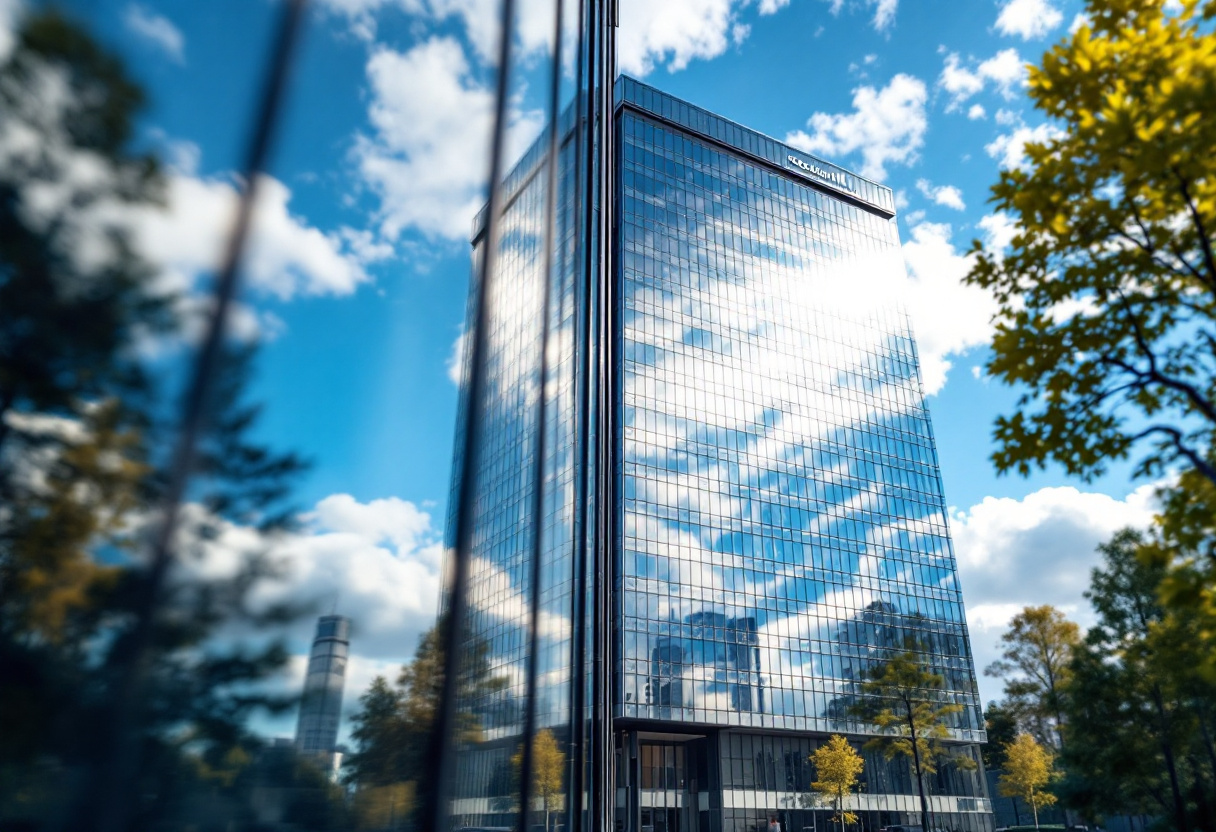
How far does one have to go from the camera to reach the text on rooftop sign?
191 ft

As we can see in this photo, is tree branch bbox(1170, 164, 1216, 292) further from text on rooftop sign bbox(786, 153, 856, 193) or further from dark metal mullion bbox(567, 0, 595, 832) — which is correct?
text on rooftop sign bbox(786, 153, 856, 193)

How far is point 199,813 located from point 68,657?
43 cm

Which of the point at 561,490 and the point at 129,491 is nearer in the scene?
the point at 129,491

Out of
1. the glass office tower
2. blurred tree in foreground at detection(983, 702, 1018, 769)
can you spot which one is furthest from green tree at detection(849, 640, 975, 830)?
blurred tree in foreground at detection(983, 702, 1018, 769)

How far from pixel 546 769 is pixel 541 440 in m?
2.19

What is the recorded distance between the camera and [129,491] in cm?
130

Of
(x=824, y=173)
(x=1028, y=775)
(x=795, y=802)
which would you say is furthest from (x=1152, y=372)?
(x=824, y=173)

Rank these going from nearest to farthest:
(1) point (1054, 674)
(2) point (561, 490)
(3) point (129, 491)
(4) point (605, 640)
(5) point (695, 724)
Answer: (3) point (129, 491)
(2) point (561, 490)
(4) point (605, 640)
(5) point (695, 724)
(1) point (1054, 674)

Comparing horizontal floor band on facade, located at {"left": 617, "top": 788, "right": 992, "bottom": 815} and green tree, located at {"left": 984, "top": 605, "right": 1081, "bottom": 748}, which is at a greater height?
green tree, located at {"left": 984, "top": 605, "right": 1081, "bottom": 748}

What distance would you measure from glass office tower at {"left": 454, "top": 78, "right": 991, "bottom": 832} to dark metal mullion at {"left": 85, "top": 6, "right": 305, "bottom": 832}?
30666 millimetres

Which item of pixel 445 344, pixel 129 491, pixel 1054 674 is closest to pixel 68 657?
pixel 129 491

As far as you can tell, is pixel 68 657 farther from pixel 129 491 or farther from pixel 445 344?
pixel 445 344

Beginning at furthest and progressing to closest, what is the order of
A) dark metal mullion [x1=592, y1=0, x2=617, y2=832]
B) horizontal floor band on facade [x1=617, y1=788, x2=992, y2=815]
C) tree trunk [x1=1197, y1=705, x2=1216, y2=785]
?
horizontal floor band on facade [x1=617, y1=788, x2=992, y2=815] < tree trunk [x1=1197, y1=705, x2=1216, y2=785] < dark metal mullion [x1=592, y1=0, x2=617, y2=832]

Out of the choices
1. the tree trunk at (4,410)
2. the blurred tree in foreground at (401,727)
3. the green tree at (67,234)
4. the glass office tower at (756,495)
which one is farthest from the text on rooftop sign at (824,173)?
the tree trunk at (4,410)
